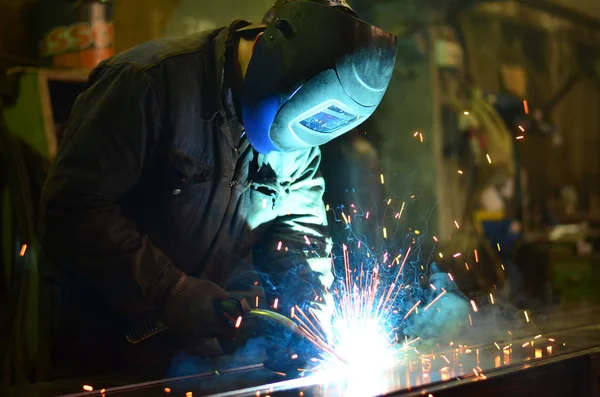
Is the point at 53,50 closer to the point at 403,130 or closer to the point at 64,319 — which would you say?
the point at 64,319

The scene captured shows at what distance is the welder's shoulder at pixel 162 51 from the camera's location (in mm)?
1621

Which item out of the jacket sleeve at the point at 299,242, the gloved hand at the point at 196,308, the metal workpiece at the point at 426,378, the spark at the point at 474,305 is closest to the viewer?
the metal workpiece at the point at 426,378

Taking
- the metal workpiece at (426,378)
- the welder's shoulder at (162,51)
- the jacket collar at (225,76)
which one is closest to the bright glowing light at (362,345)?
the metal workpiece at (426,378)

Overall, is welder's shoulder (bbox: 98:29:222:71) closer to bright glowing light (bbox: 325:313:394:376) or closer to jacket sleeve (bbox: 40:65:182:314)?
jacket sleeve (bbox: 40:65:182:314)

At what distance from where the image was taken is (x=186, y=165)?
1719 mm

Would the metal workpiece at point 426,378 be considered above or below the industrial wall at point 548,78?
below

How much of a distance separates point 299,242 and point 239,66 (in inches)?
24.2

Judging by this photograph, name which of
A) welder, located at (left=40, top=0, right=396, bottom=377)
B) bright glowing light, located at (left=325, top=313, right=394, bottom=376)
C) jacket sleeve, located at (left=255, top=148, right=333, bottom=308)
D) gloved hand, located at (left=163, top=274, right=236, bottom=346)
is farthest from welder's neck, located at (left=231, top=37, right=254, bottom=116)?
bright glowing light, located at (left=325, top=313, right=394, bottom=376)

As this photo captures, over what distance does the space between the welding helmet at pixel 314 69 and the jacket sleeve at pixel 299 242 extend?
0.30m

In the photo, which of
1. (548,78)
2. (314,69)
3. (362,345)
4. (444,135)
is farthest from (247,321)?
(548,78)

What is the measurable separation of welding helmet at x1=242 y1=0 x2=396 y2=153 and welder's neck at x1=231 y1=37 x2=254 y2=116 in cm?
7

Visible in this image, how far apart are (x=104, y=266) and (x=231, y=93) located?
2.08ft

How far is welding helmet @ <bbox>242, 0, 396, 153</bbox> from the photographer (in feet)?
5.06

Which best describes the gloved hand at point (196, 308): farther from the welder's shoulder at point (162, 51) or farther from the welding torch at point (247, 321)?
the welder's shoulder at point (162, 51)
